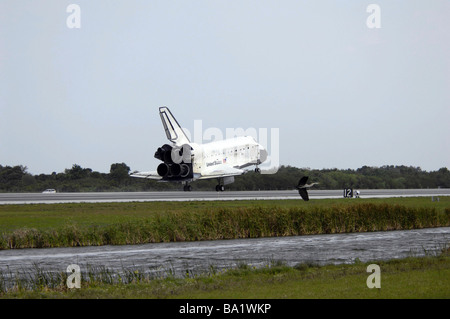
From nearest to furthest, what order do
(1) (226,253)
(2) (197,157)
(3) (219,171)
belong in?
(1) (226,253) < (2) (197,157) < (3) (219,171)

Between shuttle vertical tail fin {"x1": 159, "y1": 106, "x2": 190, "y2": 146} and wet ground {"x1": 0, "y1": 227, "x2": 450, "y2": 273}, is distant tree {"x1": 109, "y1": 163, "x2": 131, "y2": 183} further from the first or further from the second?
wet ground {"x1": 0, "y1": 227, "x2": 450, "y2": 273}

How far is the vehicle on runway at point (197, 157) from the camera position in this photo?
196ft

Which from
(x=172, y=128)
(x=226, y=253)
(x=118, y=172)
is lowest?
(x=226, y=253)

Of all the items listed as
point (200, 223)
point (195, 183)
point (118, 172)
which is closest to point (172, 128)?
point (195, 183)

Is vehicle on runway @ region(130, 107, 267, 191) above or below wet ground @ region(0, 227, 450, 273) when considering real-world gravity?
above

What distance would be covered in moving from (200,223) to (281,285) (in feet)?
49.8

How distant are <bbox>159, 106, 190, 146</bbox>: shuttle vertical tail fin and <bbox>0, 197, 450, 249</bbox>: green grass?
25.1 meters

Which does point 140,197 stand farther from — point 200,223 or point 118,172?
point 118,172

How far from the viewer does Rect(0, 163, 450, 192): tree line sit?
84.1m

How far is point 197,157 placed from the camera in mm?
62156

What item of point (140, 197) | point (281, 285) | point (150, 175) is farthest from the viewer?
point (150, 175)

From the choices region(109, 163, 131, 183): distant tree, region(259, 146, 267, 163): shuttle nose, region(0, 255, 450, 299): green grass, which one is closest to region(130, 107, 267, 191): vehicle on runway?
region(259, 146, 267, 163): shuttle nose
